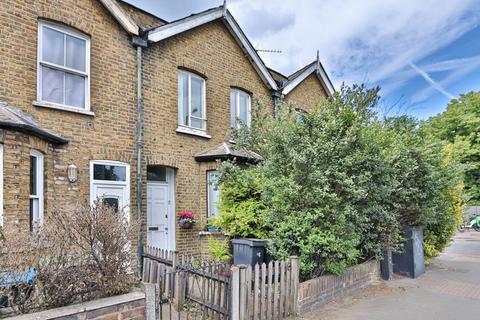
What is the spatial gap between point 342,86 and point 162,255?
7.11 m

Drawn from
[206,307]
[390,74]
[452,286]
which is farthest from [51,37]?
[390,74]

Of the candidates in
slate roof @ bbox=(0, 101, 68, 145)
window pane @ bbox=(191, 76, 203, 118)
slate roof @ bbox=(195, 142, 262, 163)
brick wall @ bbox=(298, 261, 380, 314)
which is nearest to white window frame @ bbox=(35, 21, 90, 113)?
slate roof @ bbox=(0, 101, 68, 145)

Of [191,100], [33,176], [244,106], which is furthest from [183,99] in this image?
[33,176]

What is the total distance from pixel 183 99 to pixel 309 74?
7.61 m

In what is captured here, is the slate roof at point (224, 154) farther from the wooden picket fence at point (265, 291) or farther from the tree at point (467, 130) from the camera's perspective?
the tree at point (467, 130)

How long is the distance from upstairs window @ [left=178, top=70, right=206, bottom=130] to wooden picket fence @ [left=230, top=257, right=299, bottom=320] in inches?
243

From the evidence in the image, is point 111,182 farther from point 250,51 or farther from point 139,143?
point 250,51

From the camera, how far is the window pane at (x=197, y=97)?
445 inches

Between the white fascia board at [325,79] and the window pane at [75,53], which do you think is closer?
the window pane at [75,53]

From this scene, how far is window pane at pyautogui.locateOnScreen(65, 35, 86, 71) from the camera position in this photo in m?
8.53

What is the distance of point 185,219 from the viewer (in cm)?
1029

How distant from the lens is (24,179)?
272 inches

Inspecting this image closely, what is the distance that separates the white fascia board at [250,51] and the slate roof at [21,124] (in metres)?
7.23

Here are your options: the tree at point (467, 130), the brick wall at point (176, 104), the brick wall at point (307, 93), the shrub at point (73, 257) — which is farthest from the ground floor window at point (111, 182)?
the tree at point (467, 130)
